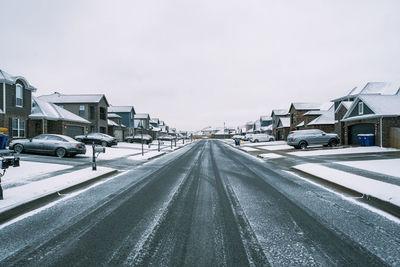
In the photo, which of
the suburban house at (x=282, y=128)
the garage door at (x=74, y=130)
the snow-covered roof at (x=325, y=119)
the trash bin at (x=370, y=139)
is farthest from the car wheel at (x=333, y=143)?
the garage door at (x=74, y=130)

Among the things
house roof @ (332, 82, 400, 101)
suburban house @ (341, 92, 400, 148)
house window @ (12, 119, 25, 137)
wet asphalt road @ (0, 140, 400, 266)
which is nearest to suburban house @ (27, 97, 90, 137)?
house window @ (12, 119, 25, 137)

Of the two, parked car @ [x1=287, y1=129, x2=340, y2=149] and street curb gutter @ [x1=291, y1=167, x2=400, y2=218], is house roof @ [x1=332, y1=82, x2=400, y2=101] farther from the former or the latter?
street curb gutter @ [x1=291, y1=167, x2=400, y2=218]

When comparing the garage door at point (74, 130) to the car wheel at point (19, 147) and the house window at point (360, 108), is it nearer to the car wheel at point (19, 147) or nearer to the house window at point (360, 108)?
the car wheel at point (19, 147)

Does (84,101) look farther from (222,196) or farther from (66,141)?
(222,196)

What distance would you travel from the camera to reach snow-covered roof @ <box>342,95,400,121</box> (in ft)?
60.8

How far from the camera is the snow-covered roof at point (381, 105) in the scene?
18547 mm

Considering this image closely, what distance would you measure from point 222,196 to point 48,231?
11.8 feet

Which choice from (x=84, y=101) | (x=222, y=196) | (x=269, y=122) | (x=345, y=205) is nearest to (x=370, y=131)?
(x=345, y=205)

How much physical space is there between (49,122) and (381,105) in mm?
34016

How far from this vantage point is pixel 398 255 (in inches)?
107

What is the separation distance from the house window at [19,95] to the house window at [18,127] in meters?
1.56

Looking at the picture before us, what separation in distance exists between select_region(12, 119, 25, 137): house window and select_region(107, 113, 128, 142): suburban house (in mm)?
16848

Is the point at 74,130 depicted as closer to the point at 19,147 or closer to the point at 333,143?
the point at 19,147

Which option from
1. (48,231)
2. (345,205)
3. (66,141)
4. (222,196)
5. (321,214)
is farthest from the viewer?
(66,141)
